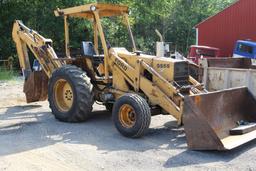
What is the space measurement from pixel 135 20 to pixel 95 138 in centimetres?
2335

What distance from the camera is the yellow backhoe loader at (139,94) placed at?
7.01 meters

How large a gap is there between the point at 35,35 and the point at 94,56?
7.26 feet

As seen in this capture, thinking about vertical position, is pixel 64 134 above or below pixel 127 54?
below

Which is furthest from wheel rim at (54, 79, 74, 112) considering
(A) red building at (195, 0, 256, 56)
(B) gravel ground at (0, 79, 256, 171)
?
(A) red building at (195, 0, 256, 56)

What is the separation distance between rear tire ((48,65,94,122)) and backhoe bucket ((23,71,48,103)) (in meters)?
1.66

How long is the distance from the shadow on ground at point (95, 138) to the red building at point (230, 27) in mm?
16028

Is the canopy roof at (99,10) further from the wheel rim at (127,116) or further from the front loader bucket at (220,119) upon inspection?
the front loader bucket at (220,119)

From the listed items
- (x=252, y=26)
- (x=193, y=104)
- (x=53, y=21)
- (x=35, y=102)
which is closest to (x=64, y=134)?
(x=193, y=104)

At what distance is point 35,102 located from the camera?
470 inches

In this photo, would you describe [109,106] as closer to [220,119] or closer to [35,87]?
[35,87]

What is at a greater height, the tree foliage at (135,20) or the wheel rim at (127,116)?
the tree foliage at (135,20)

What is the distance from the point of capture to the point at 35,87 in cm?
1088

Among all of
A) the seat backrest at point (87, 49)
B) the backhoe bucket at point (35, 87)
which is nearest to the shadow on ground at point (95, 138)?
the backhoe bucket at point (35, 87)

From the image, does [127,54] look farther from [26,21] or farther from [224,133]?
[26,21]
